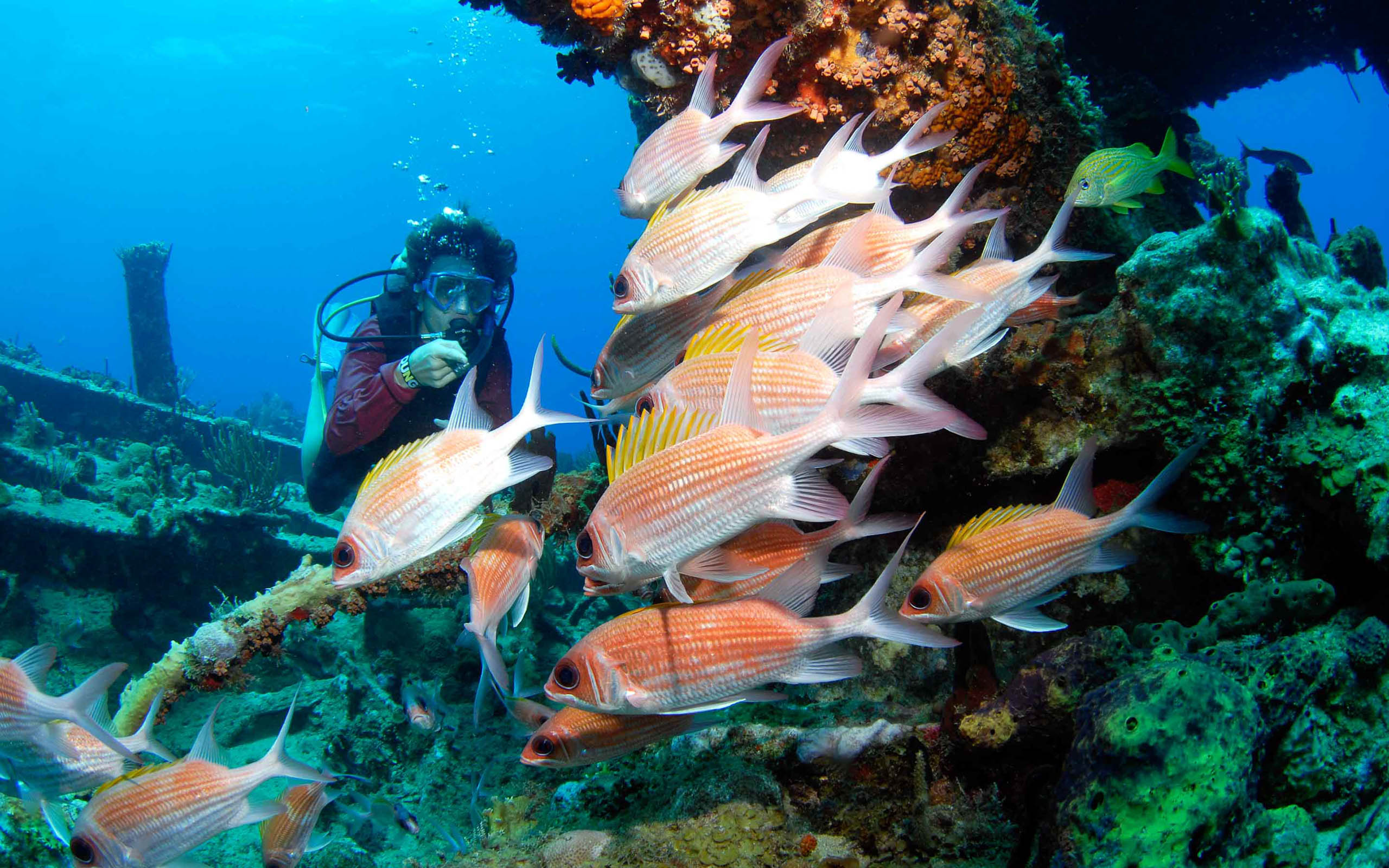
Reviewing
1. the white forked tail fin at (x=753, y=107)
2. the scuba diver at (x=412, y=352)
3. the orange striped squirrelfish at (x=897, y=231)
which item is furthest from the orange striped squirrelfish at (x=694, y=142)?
the scuba diver at (x=412, y=352)

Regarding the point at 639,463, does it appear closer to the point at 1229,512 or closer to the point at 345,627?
the point at 1229,512


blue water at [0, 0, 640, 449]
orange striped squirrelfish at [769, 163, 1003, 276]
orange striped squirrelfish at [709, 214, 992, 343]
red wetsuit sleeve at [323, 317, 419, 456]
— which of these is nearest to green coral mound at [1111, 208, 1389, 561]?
orange striped squirrelfish at [769, 163, 1003, 276]

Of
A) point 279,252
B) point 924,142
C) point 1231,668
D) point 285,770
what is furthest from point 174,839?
point 279,252

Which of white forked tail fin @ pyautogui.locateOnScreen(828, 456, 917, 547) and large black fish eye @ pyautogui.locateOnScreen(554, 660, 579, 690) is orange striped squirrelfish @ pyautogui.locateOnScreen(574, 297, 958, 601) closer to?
large black fish eye @ pyautogui.locateOnScreen(554, 660, 579, 690)

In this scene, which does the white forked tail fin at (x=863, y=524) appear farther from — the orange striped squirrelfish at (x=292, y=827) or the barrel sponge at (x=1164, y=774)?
the orange striped squirrelfish at (x=292, y=827)

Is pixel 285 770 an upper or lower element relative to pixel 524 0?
lower

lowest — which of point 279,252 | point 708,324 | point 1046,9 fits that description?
point 708,324

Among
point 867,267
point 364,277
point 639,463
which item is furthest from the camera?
point 364,277

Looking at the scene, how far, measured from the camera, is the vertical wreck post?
1697 centimetres

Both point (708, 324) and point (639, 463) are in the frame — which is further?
point (708, 324)

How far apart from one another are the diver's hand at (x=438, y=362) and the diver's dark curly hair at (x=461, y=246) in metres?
1.65

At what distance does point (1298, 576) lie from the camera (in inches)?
110

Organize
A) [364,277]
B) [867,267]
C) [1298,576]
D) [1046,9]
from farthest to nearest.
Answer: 1. [1046,9]
2. [364,277]
3. [1298,576]
4. [867,267]

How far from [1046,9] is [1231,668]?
9.41 meters
